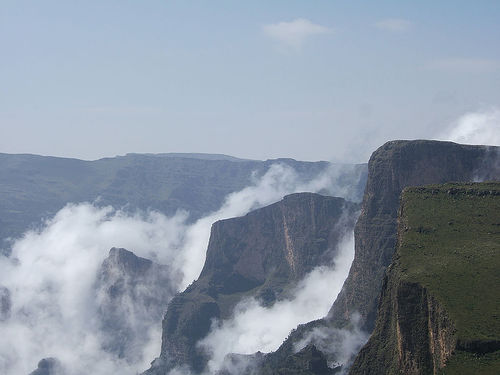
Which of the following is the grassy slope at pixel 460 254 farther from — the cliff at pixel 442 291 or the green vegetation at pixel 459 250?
the cliff at pixel 442 291

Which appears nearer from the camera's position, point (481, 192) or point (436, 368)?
point (436, 368)

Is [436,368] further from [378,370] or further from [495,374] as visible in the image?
[378,370]

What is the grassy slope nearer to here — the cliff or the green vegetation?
the green vegetation

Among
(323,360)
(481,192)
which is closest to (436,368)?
(481,192)

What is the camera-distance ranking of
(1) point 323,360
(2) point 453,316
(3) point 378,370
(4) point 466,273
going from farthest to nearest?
(1) point 323,360
(3) point 378,370
(4) point 466,273
(2) point 453,316

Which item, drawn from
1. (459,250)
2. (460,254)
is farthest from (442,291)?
(459,250)
